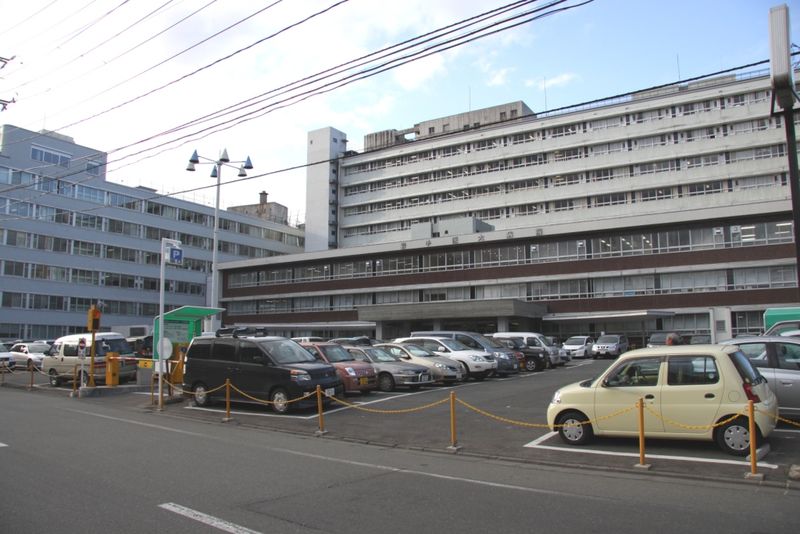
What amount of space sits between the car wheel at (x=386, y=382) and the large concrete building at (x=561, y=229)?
22055mm

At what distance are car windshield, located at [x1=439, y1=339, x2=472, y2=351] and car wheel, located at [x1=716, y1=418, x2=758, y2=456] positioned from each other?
13758 millimetres

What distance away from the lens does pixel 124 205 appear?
235 feet

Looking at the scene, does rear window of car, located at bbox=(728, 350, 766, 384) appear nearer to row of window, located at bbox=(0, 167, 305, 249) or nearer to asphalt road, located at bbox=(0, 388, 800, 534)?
asphalt road, located at bbox=(0, 388, 800, 534)

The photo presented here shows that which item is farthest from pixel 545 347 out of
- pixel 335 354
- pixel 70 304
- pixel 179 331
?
pixel 70 304

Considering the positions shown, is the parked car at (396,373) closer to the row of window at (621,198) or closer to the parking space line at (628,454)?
the parking space line at (628,454)

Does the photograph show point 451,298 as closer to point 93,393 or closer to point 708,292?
point 708,292

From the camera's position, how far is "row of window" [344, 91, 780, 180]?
192 feet

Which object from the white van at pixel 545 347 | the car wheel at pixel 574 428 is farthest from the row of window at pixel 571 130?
the car wheel at pixel 574 428

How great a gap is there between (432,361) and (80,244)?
198ft

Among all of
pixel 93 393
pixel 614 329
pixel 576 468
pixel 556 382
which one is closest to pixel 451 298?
pixel 614 329

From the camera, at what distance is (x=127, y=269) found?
7150 cm

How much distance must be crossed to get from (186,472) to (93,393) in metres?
13.4

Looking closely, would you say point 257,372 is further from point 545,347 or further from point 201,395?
point 545,347

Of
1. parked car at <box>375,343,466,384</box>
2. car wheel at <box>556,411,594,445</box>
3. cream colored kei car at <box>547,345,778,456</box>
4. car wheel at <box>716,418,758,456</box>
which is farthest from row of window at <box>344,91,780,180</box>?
car wheel at <box>556,411,594,445</box>
